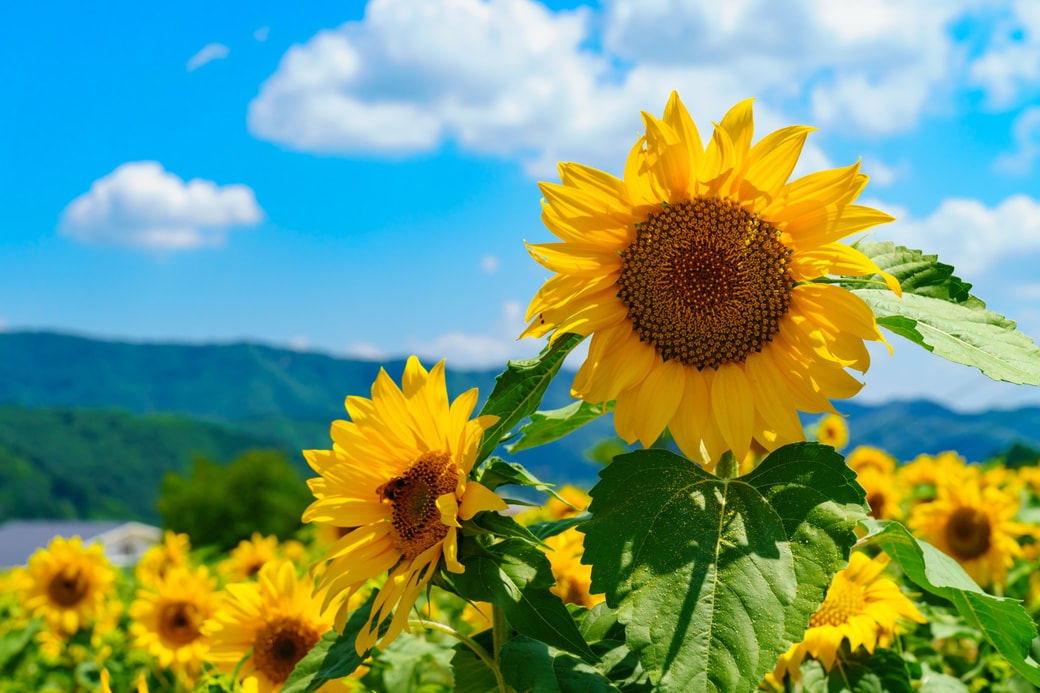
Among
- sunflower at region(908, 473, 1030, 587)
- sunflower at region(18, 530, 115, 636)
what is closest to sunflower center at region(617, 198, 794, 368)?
sunflower at region(908, 473, 1030, 587)

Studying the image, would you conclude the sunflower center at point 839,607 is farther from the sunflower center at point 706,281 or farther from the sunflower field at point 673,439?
the sunflower center at point 706,281

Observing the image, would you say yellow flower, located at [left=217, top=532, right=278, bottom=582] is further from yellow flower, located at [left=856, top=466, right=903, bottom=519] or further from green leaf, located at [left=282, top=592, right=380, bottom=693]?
green leaf, located at [left=282, top=592, right=380, bottom=693]

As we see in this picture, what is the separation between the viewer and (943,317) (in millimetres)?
1782

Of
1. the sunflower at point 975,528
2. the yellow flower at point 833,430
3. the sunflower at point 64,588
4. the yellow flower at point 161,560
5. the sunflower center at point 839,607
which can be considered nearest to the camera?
the sunflower center at point 839,607

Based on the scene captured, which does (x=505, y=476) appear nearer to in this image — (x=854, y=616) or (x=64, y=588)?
(x=854, y=616)

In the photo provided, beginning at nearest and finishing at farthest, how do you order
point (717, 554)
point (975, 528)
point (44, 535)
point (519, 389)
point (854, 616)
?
point (717, 554) < point (519, 389) < point (854, 616) < point (975, 528) < point (44, 535)

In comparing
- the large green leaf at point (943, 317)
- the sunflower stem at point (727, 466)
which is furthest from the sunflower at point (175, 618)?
the large green leaf at point (943, 317)

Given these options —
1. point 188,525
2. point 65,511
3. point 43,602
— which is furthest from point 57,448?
point 43,602

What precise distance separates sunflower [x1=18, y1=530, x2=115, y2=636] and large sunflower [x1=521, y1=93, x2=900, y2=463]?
16.1 feet

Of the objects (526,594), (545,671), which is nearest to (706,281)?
(526,594)

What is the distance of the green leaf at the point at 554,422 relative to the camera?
77.5 inches

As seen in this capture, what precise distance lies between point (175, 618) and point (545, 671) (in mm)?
3528

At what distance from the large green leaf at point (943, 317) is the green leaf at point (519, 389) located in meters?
0.57

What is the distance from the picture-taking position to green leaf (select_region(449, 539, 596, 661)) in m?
1.62
